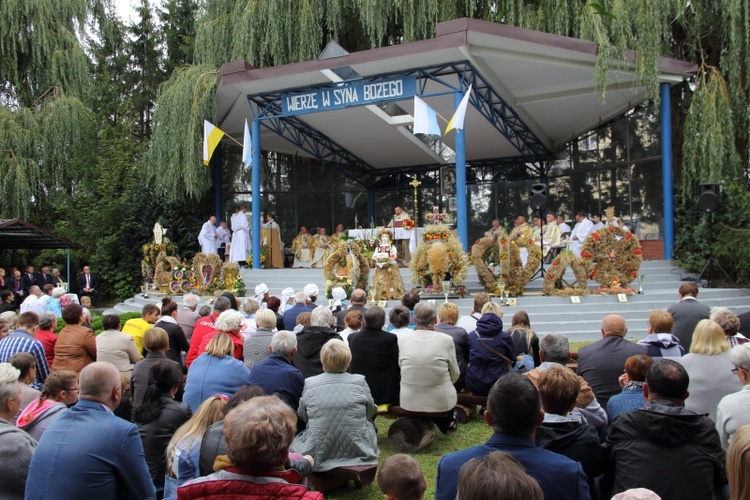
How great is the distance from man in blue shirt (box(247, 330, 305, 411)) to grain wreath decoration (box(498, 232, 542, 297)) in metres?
7.76

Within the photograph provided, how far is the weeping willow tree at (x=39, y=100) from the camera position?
19578 mm

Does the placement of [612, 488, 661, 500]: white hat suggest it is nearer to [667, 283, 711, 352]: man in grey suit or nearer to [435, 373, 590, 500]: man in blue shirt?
[435, 373, 590, 500]: man in blue shirt

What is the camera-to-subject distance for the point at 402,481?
2617 millimetres

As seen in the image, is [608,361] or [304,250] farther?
[304,250]

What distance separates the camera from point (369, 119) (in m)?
18.6

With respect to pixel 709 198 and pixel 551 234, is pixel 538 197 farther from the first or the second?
pixel 551 234

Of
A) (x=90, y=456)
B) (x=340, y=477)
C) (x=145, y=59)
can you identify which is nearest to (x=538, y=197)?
(x=340, y=477)

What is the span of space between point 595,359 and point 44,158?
64.9ft

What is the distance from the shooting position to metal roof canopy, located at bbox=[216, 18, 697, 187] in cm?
1388

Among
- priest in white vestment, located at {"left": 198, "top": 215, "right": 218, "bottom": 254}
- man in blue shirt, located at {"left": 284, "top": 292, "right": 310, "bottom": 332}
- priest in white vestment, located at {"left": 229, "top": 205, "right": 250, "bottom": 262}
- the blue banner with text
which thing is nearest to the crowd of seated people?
man in blue shirt, located at {"left": 284, "top": 292, "right": 310, "bottom": 332}

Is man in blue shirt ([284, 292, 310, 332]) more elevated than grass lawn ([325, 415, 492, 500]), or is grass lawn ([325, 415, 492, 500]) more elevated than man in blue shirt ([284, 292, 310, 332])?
man in blue shirt ([284, 292, 310, 332])

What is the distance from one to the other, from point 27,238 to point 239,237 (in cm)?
606

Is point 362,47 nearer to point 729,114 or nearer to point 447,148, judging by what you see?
point 447,148

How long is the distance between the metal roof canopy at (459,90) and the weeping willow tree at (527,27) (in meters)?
0.65
